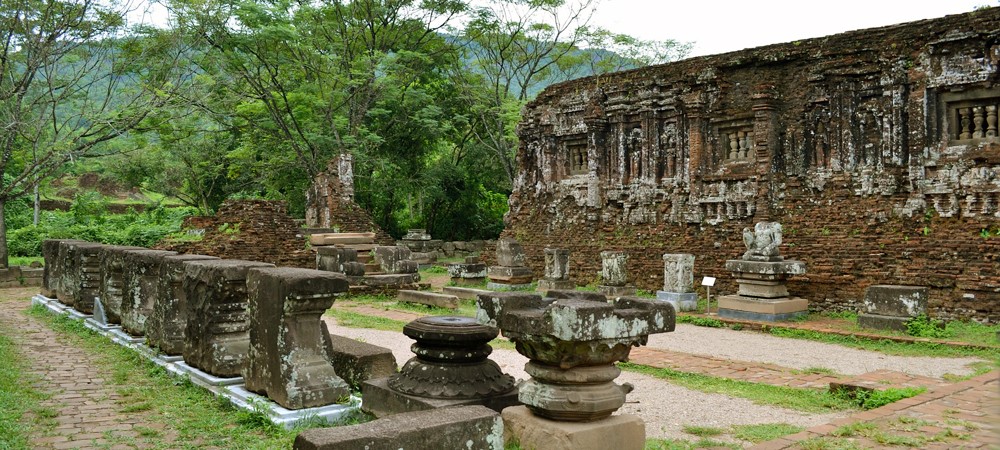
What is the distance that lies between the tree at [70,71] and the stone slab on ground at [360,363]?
12.1 m

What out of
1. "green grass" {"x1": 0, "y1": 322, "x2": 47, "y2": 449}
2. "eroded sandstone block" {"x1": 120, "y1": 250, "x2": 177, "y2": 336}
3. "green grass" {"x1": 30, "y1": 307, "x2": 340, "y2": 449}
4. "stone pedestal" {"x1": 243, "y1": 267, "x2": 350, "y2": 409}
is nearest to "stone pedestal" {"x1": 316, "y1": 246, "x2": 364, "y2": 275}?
"eroded sandstone block" {"x1": 120, "y1": 250, "x2": 177, "y2": 336}

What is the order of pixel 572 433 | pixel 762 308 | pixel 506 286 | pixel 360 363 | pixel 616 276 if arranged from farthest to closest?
pixel 506 286 < pixel 616 276 < pixel 762 308 < pixel 360 363 < pixel 572 433

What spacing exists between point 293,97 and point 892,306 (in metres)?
20.2

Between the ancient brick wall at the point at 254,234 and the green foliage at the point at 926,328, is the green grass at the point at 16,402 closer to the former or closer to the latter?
the ancient brick wall at the point at 254,234

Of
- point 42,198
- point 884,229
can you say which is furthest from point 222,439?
point 42,198

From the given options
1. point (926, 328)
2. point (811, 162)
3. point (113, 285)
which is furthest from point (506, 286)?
point (113, 285)

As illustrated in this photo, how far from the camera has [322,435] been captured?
3529 millimetres

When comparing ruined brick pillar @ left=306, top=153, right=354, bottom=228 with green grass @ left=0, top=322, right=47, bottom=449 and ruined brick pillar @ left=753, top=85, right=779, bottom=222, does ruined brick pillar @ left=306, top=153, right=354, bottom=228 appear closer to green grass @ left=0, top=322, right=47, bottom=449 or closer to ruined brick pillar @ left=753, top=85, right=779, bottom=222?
ruined brick pillar @ left=753, top=85, right=779, bottom=222

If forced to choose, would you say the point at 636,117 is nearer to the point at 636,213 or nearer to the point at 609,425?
the point at 636,213

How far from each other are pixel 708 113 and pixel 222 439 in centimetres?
1389

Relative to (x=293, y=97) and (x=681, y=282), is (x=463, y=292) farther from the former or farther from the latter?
(x=293, y=97)

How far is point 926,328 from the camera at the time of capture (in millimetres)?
11016

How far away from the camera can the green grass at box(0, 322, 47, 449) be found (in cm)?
493

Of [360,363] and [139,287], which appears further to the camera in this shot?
[139,287]
